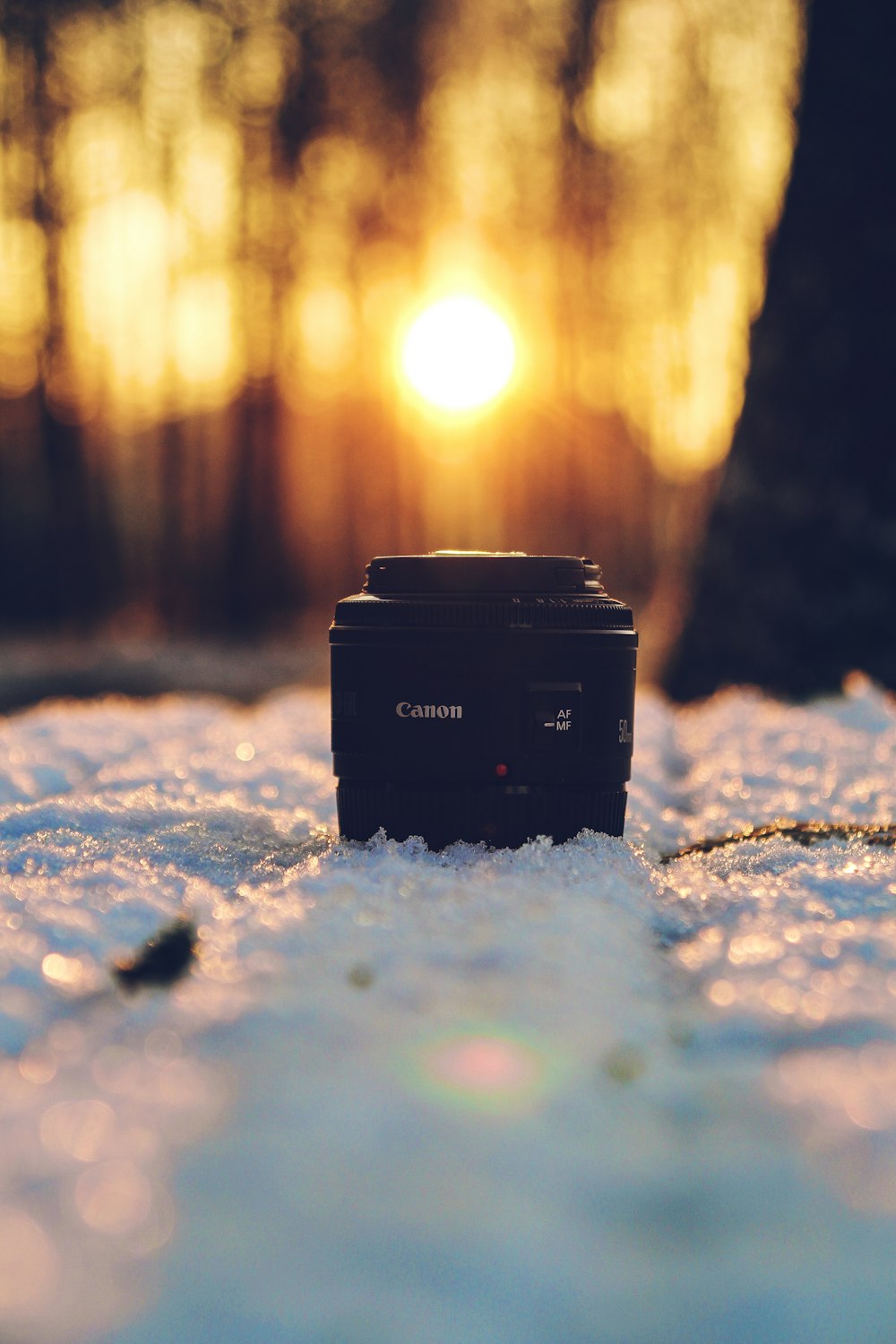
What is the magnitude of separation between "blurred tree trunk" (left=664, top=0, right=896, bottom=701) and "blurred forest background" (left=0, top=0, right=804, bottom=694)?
7788mm

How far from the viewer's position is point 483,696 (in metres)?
2.10

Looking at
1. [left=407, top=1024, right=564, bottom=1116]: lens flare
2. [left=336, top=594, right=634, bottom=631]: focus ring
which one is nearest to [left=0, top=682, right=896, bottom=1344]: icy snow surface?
[left=407, top=1024, right=564, bottom=1116]: lens flare

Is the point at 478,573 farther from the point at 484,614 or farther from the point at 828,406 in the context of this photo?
the point at 828,406

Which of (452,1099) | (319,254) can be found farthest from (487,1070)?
(319,254)

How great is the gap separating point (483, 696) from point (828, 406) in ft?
11.4

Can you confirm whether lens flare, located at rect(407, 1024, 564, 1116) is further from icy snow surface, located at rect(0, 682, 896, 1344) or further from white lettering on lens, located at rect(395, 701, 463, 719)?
white lettering on lens, located at rect(395, 701, 463, 719)

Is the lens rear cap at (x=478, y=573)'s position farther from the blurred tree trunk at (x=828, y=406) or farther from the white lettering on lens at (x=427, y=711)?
the blurred tree trunk at (x=828, y=406)

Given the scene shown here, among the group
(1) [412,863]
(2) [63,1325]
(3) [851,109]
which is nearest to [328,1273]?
(2) [63,1325]

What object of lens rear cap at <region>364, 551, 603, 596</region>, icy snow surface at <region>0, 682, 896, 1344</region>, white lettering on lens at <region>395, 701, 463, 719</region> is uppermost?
lens rear cap at <region>364, 551, 603, 596</region>

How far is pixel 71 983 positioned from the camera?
159cm

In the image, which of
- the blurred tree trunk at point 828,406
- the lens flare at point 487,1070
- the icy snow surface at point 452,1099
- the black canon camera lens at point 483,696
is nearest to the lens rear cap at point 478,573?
the black canon camera lens at point 483,696

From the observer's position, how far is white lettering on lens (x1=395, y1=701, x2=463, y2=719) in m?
2.10

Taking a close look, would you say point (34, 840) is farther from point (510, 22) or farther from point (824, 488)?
point (510, 22)

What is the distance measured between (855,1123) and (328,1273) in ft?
2.09
